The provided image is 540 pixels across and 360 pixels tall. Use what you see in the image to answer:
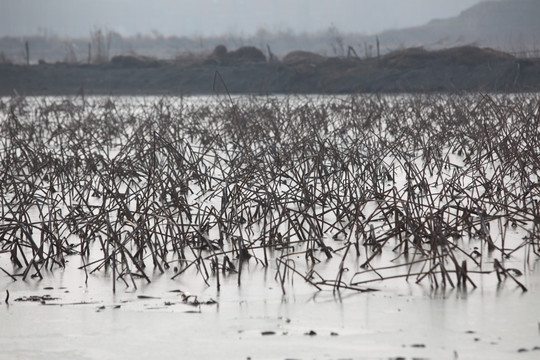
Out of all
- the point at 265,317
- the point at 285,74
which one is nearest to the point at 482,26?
the point at 285,74

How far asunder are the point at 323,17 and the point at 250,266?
188214 millimetres

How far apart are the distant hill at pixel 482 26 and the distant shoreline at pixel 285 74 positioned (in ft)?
185

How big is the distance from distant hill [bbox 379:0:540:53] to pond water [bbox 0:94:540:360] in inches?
3298

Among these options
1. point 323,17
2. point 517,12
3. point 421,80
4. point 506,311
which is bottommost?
point 506,311

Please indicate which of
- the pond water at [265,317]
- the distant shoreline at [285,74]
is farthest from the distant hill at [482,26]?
the pond water at [265,317]

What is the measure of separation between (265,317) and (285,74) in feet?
89.6

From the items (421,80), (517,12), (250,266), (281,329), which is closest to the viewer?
(281,329)

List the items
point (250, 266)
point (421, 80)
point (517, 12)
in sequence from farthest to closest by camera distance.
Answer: point (517, 12)
point (421, 80)
point (250, 266)

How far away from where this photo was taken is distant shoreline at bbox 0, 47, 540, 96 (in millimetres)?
25531

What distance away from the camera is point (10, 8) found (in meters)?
185

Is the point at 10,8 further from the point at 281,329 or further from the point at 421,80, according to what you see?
the point at 281,329

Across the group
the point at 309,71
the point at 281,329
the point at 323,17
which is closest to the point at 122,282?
the point at 281,329

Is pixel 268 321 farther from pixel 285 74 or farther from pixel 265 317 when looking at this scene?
pixel 285 74

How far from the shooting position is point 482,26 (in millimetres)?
97875
